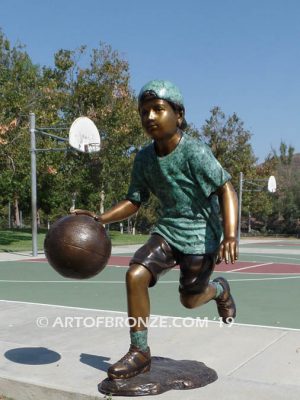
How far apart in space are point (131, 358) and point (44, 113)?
61.6 feet

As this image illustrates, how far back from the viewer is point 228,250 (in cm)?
364

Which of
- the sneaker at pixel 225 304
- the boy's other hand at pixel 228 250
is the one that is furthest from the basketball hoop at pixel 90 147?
the boy's other hand at pixel 228 250

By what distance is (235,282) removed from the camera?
11.1 metres

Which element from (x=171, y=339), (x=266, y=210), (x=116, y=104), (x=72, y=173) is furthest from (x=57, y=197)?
(x=171, y=339)

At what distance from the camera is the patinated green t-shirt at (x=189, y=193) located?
3836 mm

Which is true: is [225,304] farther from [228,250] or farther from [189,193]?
[189,193]

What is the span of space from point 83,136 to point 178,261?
43.9 ft

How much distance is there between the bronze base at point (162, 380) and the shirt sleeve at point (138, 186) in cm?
127

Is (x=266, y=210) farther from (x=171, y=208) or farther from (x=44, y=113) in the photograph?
(x=171, y=208)

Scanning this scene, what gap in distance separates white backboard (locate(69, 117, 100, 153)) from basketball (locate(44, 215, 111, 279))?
12.9 metres

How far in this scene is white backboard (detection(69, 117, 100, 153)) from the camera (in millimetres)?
16703

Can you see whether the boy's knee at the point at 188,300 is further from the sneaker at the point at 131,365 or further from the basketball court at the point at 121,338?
the basketball court at the point at 121,338

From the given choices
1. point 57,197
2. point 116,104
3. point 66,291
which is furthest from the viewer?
point 57,197
